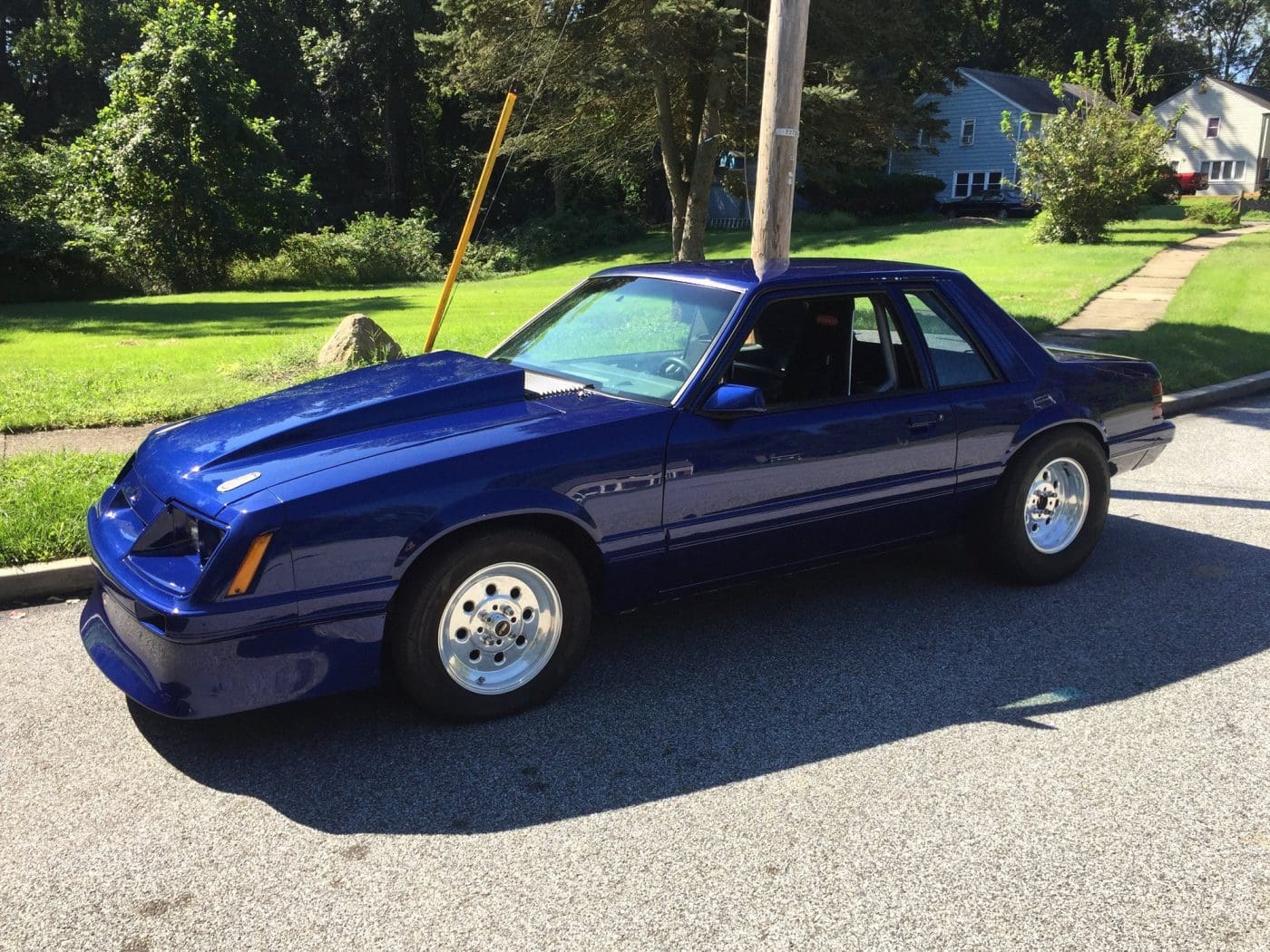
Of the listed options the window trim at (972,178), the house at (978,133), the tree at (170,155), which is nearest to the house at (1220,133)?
the house at (978,133)

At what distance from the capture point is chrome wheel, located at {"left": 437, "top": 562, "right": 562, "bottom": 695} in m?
3.75

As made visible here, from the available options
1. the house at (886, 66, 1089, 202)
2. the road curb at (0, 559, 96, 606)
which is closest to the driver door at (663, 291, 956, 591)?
the road curb at (0, 559, 96, 606)

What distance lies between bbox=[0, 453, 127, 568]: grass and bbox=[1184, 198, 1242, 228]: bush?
38.8 meters

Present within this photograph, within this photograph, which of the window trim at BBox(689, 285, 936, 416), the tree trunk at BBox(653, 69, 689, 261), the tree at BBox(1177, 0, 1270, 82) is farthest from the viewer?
the tree at BBox(1177, 0, 1270, 82)

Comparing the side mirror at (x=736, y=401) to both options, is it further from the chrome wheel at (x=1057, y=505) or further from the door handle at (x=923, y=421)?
the chrome wheel at (x=1057, y=505)

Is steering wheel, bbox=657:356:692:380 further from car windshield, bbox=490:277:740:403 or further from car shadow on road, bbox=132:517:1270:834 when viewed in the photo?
car shadow on road, bbox=132:517:1270:834

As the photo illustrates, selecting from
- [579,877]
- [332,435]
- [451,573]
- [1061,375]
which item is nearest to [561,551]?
[451,573]

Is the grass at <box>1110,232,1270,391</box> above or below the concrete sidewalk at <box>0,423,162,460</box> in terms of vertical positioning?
above

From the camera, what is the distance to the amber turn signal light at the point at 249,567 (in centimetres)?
334

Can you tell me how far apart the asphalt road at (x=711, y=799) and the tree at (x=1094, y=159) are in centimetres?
2617

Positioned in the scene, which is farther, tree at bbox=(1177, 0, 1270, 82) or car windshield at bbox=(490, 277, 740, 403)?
tree at bbox=(1177, 0, 1270, 82)

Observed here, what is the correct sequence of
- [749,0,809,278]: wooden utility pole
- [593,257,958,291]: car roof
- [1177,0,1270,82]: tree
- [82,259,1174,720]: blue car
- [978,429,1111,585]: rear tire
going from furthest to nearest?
[1177,0,1270,82]: tree
[749,0,809,278]: wooden utility pole
[978,429,1111,585]: rear tire
[593,257,958,291]: car roof
[82,259,1174,720]: blue car

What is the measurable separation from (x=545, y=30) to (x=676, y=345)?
34.7 feet

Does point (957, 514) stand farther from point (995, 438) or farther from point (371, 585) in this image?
point (371, 585)
